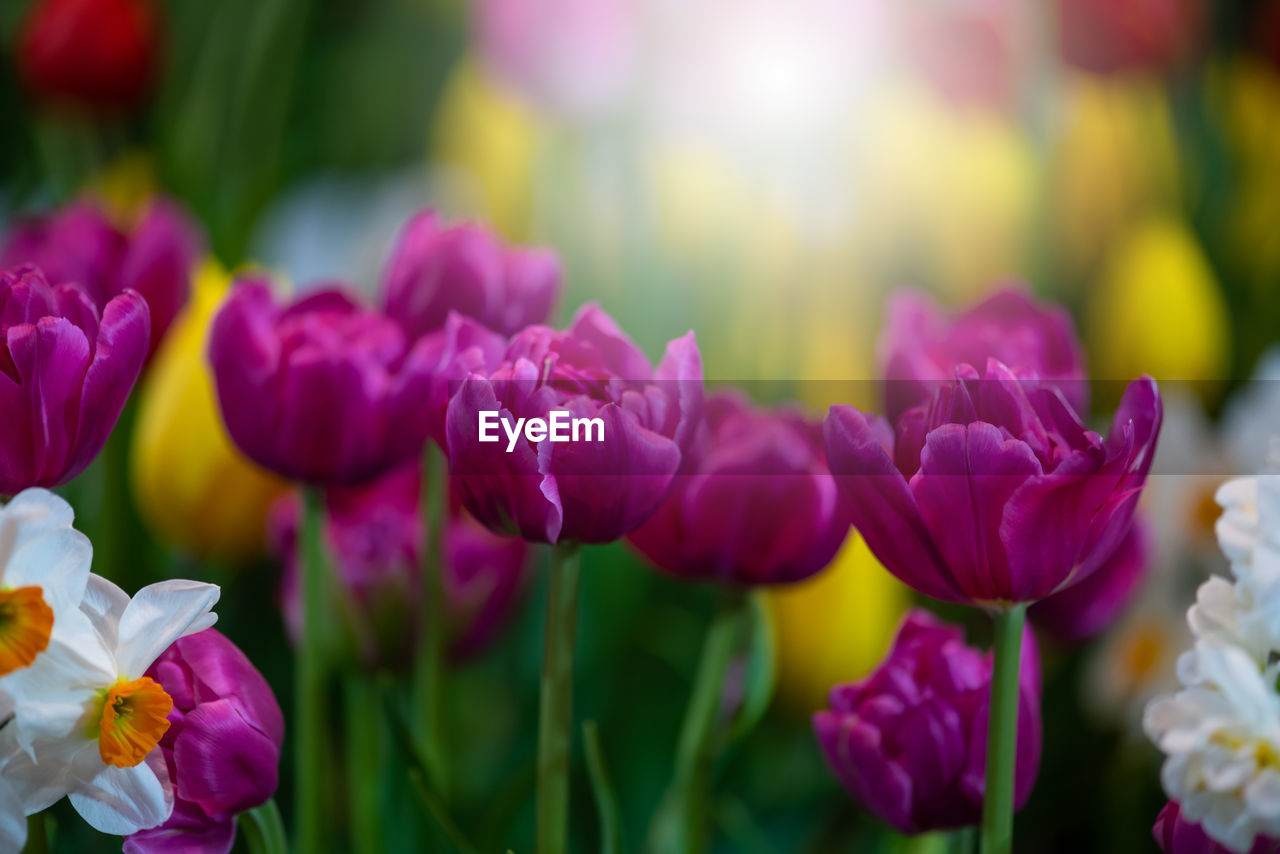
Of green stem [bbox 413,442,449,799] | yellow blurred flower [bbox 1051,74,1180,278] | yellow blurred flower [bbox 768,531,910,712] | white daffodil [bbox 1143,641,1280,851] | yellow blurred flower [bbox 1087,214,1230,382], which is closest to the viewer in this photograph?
white daffodil [bbox 1143,641,1280,851]

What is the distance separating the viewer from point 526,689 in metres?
0.48

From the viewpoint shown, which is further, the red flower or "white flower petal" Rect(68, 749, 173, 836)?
the red flower

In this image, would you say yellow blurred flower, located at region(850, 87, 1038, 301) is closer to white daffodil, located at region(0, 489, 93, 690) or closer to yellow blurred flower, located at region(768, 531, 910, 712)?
yellow blurred flower, located at region(768, 531, 910, 712)

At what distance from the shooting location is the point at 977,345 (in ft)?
0.89

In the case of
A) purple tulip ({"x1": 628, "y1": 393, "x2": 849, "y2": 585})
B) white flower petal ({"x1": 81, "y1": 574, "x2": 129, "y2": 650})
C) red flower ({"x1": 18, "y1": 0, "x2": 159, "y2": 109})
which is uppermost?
red flower ({"x1": 18, "y1": 0, "x2": 159, "y2": 109})

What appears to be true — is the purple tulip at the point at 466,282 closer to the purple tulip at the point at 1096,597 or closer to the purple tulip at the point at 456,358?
the purple tulip at the point at 456,358

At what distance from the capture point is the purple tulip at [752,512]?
9.9 inches

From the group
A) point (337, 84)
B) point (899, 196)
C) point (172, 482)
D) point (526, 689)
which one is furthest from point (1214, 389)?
point (337, 84)

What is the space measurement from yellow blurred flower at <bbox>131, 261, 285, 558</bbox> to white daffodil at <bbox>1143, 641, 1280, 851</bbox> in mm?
275

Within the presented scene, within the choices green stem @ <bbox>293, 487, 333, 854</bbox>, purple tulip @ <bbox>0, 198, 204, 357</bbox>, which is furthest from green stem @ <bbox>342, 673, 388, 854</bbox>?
purple tulip @ <bbox>0, 198, 204, 357</bbox>

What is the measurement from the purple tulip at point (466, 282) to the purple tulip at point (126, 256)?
0.30ft

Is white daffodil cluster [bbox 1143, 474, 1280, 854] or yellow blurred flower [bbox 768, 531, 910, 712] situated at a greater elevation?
white daffodil cluster [bbox 1143, 474, 1280, 854]

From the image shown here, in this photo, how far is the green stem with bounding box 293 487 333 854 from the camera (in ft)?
0.88

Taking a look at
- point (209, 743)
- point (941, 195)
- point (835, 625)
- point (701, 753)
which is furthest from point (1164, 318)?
point (209, 743)
